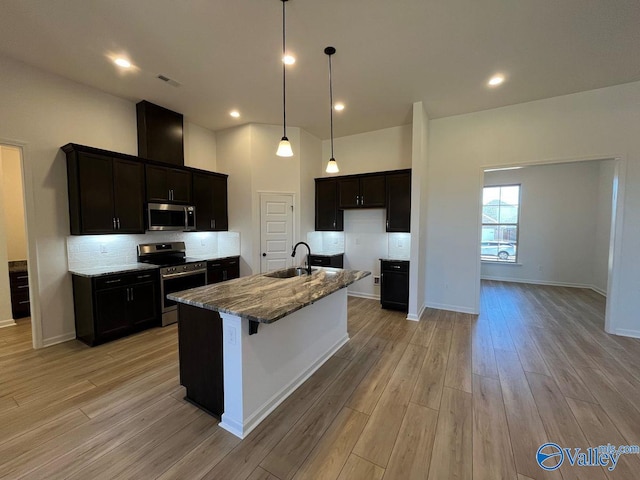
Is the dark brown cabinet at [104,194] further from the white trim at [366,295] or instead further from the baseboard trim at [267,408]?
the white trim at [366,295]

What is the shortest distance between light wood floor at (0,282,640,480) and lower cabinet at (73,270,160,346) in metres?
0.19

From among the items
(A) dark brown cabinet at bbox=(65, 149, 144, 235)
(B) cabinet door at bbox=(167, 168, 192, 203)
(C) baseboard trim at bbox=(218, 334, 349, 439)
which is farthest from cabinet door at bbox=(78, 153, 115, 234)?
(C) baseboard trim at bbox=(218, 334, 349, 439)

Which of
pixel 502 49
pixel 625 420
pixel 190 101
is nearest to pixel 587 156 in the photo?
pixel 502 49

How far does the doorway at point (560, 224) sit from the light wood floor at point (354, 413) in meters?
3.36

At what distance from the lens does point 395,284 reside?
15.2 ft

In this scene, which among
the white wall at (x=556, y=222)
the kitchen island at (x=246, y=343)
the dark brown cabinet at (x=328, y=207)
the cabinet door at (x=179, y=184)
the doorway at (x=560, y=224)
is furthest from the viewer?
the white wall at (x=556, y=222)

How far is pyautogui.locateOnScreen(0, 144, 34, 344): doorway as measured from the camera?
3867 mm

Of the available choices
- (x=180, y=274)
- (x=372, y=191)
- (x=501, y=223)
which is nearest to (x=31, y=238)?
(x=180, y=274)

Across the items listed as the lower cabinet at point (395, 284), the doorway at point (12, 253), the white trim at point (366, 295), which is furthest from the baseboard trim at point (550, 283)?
the doorway at point (12, 253)

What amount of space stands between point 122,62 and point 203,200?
217 centimetres

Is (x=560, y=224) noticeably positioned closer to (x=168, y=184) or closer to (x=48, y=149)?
(x=168, y=184)

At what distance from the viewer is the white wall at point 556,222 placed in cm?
601

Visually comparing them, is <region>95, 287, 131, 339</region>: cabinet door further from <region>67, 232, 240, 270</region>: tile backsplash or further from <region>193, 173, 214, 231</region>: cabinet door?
<region>193, 173, 214, 231</region>: cabinet door

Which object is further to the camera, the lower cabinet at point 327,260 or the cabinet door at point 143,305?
the lower cabinet at point 327,260
